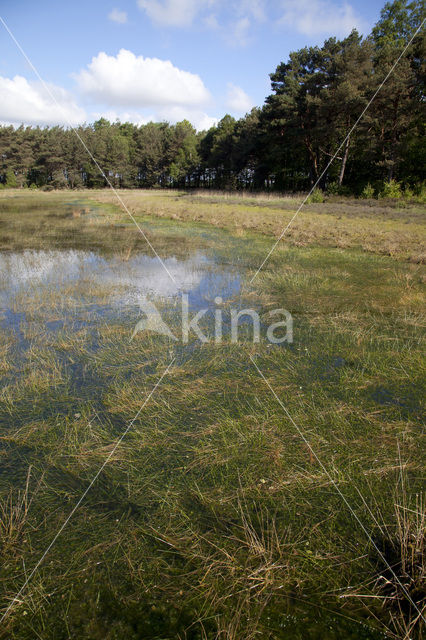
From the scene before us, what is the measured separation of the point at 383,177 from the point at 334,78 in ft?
38.6

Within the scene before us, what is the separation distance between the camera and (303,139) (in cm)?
4184

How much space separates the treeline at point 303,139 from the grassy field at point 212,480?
42.8ft

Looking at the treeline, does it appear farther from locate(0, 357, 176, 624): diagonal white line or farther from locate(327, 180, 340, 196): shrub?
locate(0, 357, 176, 624): diagonal white line

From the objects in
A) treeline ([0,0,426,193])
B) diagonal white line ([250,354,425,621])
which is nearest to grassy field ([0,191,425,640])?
diagonal white line ([250,354,425,621])

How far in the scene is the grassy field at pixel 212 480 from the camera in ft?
8.16

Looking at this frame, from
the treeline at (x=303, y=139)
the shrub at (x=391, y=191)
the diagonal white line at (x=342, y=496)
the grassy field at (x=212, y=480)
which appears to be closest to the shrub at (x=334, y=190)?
the treeline at (x=303, y=139)

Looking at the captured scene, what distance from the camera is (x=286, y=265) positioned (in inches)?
480

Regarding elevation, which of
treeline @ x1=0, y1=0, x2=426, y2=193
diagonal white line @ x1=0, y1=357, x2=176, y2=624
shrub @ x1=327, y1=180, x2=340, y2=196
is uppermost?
treeline @ x1=0, y1=0, x2=426, y2=193

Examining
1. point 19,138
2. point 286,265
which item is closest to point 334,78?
point 286,265

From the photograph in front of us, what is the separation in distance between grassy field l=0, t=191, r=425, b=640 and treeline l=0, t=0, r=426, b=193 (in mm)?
13053

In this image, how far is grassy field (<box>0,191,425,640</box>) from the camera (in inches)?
98.0

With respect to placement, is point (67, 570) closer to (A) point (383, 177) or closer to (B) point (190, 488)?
(B) point (190, 488)

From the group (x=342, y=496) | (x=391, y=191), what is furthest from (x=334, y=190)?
(x=342, y=496)

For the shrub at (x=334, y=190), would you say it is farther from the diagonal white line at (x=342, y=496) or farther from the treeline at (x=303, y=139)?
the diagonal white line at (x=342, y=496)
